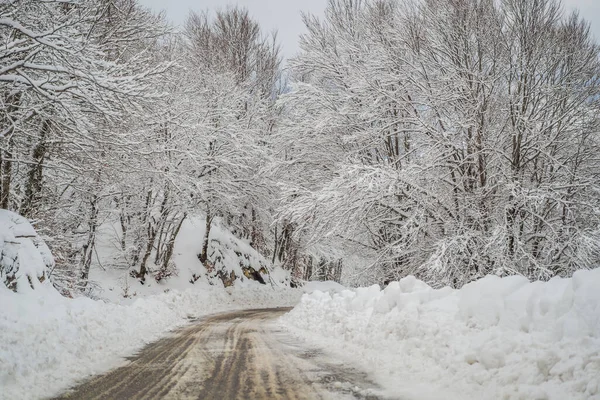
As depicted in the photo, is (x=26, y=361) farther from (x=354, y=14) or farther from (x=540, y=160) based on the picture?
(x=354, y=14)

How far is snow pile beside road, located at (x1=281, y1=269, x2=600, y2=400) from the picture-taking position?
3600mm

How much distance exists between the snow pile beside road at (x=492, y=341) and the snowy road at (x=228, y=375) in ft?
1.87

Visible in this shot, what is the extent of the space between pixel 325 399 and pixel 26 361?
11.5 feet

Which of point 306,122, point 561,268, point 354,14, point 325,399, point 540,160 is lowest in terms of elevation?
point 325,399

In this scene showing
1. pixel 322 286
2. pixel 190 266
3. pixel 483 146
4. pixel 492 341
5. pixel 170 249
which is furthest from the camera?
pixel 322 286

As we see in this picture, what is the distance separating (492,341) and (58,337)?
5711 millimetres

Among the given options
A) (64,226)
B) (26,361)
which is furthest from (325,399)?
(64,226)

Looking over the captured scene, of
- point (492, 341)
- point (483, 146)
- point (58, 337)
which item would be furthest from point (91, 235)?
point (492, 341)

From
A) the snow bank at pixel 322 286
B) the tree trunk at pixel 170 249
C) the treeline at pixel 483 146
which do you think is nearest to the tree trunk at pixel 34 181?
the treeline at pixel 483 146

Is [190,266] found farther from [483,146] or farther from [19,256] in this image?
[483,146]

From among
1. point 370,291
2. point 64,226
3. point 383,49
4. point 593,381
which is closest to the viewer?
point 593,381

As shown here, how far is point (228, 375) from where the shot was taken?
4906 millimetres

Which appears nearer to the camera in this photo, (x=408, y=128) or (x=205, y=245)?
(x=408, y=128)

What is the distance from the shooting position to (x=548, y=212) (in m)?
9.48
